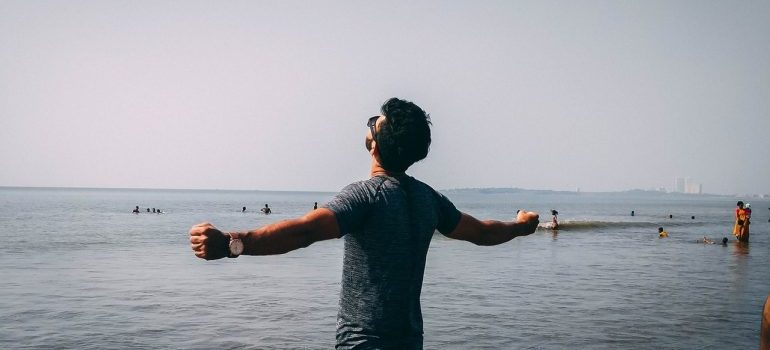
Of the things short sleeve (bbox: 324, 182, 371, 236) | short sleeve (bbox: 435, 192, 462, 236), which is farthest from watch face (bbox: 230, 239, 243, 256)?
short sleeve (bbox: 435, 192, 462, 236)

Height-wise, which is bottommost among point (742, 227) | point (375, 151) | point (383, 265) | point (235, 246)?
point (742, 227)

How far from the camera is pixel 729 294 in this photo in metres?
17.6

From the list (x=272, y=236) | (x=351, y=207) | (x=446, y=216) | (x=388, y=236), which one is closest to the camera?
(x=272, y=236)

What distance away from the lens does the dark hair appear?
308 cm

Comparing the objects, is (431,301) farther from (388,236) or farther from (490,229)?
(388,236)

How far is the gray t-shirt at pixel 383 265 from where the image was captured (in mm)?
2992

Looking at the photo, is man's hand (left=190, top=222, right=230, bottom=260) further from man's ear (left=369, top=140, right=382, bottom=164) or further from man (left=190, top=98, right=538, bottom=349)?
man's ear (left=369, top=140, right=382, bottom=164)

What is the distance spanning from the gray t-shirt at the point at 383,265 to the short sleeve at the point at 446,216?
21 centimetres

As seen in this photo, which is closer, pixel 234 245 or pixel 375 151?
pixel 234 245

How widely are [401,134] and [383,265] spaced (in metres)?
0.60

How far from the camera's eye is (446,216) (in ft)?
11.2

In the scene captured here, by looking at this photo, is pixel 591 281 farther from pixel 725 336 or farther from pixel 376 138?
pixel 376 138

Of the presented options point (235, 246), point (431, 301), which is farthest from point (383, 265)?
point (431, 301)

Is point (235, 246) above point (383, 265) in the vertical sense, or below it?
above
